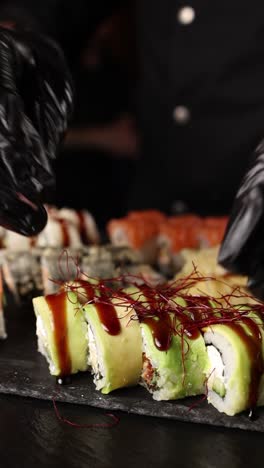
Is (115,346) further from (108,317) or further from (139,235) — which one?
(139,235)

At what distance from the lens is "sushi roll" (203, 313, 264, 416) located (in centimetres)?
151

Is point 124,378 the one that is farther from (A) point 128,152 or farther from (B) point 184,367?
(A) point 128,152

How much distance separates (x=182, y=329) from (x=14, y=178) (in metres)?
0.56

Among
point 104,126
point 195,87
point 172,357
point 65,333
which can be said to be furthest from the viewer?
point 104,126

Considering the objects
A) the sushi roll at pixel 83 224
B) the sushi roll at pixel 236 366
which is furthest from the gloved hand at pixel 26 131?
the sushi roll at pixel 83 224

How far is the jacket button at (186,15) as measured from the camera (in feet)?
10.1

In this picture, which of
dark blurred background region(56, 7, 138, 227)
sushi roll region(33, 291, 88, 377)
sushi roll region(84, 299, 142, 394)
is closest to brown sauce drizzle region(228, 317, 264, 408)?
sushi roll region(84, 299, 142, 394)

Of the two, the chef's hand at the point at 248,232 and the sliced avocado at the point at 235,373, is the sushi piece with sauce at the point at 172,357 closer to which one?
the sliced avocado at the point at 235,373

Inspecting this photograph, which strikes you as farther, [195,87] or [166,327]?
[195,87]

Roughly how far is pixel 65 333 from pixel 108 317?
0.41ft

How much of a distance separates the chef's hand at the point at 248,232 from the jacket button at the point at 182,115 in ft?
6.34

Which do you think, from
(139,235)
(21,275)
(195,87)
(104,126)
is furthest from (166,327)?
(104,126)

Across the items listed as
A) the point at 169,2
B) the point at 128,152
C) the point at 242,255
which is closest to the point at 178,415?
the point at 242,255

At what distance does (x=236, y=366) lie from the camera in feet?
4.93
